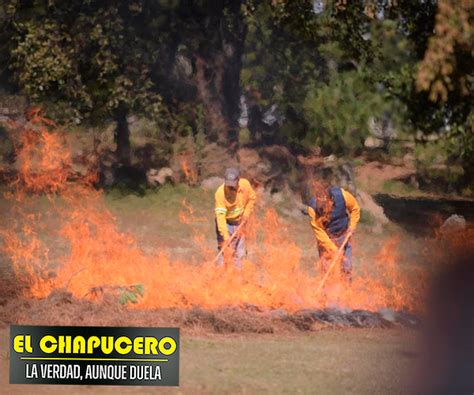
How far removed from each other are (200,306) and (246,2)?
4343 mm

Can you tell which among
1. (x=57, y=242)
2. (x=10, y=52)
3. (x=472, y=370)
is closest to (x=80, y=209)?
(x=57, y=242)

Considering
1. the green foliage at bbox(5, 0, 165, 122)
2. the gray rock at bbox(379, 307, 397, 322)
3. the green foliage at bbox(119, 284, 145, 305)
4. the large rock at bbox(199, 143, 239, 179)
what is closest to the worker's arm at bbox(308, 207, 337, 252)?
the gray rock at bbox(379, 307, 397, 322)

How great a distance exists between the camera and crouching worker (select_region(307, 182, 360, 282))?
10961 millimetres

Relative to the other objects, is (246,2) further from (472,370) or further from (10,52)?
(472,370)

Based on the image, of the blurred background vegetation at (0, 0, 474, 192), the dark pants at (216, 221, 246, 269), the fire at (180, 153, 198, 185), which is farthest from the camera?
the fire at (180, 153, 198, 185)

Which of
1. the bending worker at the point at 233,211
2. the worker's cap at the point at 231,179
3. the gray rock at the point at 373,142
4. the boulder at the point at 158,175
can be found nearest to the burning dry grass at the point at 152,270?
the bending worker at the point at 233,211

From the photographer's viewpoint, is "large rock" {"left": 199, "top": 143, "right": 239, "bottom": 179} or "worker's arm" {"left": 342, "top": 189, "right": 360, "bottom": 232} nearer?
"worker's arm" {"left": 342, "top": 189, "right": 360, "bottom": 232}

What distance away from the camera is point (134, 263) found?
1255 centimetres

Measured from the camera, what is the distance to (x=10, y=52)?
15320mm

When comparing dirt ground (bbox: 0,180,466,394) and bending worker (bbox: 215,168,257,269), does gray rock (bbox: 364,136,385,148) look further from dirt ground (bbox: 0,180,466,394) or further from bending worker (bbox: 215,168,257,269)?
bending worker (bbox: 215,168,257,269)

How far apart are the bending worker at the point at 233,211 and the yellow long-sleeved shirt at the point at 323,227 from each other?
840mm

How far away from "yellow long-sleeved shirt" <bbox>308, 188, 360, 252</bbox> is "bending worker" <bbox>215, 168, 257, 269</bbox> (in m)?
0.84

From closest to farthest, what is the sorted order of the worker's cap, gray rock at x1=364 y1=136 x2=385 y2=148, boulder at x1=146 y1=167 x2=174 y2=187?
the worker's cap
gray rock at x1=364 y1=136 x2=385 y2=148
boulder at x1=146 y1=167 x2=174 y2=187

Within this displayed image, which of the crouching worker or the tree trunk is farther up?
the tree trunk
